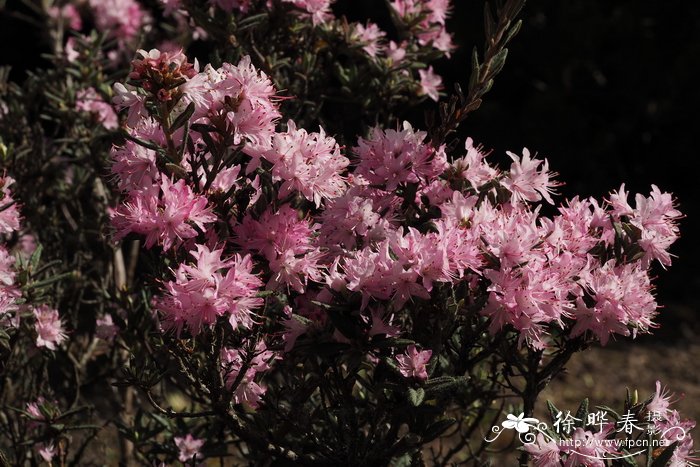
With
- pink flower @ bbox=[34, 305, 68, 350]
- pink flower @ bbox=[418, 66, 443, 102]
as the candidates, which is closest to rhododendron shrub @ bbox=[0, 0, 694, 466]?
pink flower @ bbox=[34, 305, 68, 350]

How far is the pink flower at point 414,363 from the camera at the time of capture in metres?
1.79

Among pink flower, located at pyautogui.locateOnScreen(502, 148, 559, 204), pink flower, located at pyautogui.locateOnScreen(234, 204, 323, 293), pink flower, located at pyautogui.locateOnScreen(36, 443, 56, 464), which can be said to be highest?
pink flower, located at pyautogui.locateOnScreen(502, 148, 559, 204)

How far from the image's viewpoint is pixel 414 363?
1801 millimetres

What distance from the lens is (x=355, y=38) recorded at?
2.73 metres

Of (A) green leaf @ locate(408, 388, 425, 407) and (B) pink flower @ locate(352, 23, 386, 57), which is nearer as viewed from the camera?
(A) green leaf @ locate(408, 388, 425, 407)

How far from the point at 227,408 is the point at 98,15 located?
281 centimetres

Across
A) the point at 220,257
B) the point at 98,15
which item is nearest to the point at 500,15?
the point at 220,257

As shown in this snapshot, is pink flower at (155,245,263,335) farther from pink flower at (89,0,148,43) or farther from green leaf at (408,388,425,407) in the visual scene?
pink flower at (89,0,148,43)

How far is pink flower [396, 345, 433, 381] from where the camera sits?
179 cm

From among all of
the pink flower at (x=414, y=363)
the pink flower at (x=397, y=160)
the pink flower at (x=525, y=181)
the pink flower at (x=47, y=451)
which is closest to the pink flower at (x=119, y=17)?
the pink flower at (x=47, y=451)

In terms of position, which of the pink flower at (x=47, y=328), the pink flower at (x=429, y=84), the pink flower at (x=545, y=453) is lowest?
the pink flower at (x=47, y=328)

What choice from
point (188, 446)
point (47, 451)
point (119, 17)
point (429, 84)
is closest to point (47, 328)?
point (47, 451)

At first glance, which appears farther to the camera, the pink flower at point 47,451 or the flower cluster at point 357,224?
the pink flower at point 47,451

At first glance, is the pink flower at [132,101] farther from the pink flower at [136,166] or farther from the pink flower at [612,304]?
the pink flower at [612,304]
